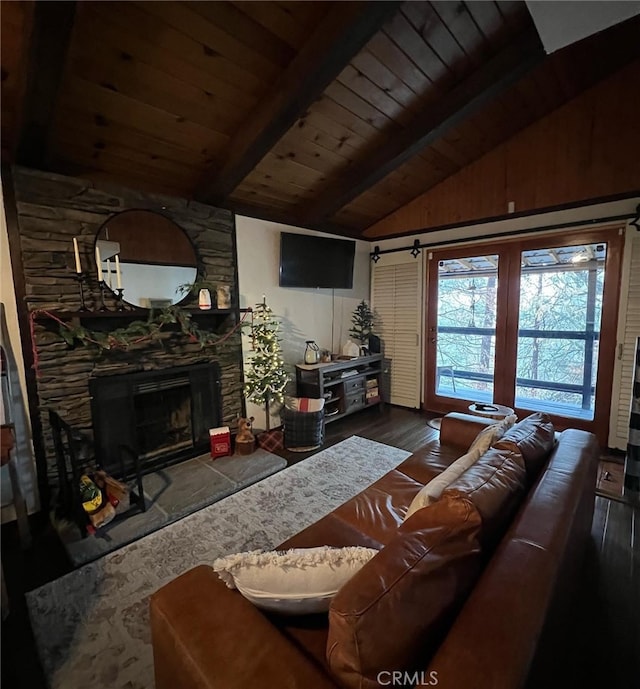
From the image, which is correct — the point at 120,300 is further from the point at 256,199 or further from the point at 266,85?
the point at 266,85

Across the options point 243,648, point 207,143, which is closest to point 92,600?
point 243,648

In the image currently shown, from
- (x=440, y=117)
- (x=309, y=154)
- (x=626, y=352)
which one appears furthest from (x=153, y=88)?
(x=626, y=352)

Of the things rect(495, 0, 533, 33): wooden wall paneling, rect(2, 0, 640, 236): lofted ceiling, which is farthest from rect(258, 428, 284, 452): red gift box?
rect(495, 0, 533, 33): wooden wall paneling

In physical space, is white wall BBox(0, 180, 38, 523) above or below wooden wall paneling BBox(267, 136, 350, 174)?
below

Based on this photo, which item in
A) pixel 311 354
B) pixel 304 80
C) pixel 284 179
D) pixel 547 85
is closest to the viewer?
pixel 304 80

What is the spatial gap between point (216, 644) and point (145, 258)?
269 cm

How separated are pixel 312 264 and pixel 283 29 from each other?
230 centimetres

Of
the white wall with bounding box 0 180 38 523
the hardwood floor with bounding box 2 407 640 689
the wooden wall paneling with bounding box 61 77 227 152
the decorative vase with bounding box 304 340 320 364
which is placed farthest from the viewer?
the decorative vase with bounding box 304 340 320 364

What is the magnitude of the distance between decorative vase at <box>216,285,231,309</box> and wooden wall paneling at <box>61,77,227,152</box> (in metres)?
1.15

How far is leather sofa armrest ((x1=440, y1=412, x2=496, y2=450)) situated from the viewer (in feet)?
7.86

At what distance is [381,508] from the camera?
5.72 feet

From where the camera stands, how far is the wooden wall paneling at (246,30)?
1697 mm

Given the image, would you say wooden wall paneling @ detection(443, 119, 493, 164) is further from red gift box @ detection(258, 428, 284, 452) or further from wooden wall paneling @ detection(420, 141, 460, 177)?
red gift box @ detection(258, 428, 284, 452)

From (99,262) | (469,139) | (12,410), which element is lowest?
(12,410)
